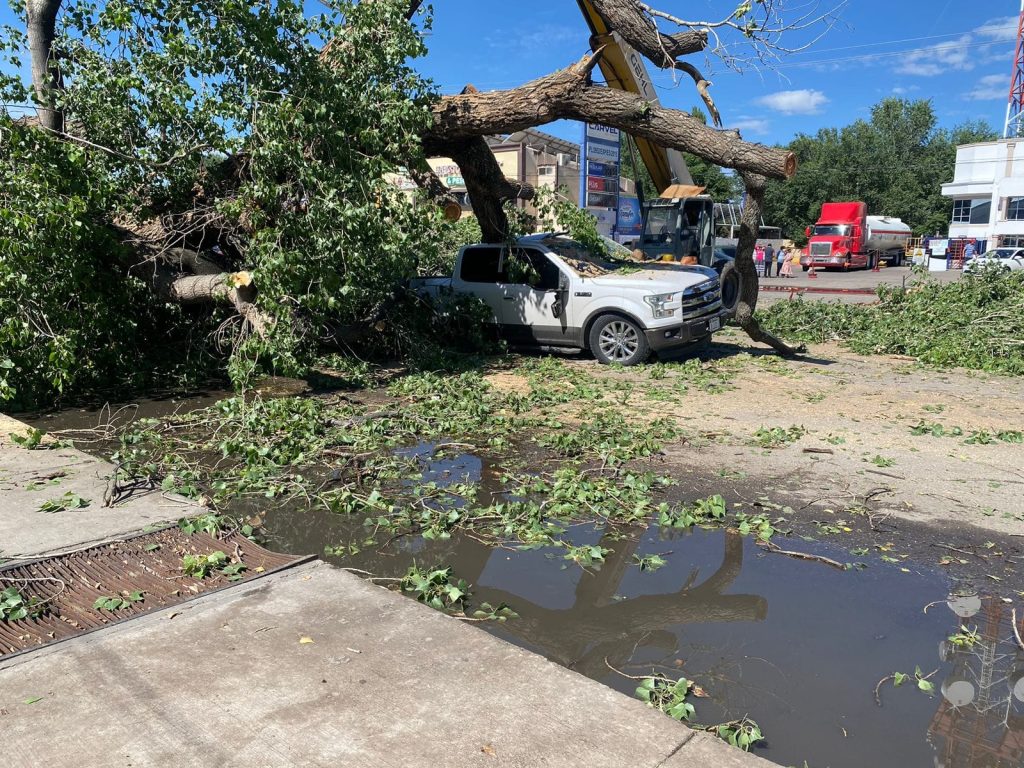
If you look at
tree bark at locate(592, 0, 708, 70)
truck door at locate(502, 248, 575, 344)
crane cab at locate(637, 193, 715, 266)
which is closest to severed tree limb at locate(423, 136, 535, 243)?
truck door at locate(502, 248, 575, 344)

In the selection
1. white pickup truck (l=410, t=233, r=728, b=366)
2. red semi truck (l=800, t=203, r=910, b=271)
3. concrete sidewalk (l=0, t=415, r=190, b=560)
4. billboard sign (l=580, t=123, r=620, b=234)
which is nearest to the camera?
concrete sidewalk (l=0, t=415, r=190, b=560)

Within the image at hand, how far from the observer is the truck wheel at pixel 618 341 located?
11922 mm

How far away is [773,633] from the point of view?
4328 millimetres

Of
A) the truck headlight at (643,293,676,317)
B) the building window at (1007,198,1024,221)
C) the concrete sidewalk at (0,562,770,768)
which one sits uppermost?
the building window at (1007,198,1024,221)

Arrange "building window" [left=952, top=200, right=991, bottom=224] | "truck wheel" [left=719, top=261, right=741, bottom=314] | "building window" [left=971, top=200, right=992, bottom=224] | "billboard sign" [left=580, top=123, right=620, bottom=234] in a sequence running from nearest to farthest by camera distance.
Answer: "truck wheel" [left=719, top=261, right=741, bottom=314] < "billboard sign" [left=580, top=123, right=620, bottom=234] < "building window" [left=971, top=200, right=992, bottom=224] < "building window" [left=952, top=200, right=991, bottom=224]

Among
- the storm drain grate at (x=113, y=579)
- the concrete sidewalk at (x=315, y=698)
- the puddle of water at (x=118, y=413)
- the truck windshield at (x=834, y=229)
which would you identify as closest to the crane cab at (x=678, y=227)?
the puddle of water at (x=118, y=413)

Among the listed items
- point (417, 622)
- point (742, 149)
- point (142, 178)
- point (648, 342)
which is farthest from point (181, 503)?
point (742, 149)

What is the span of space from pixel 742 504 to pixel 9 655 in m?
4.69

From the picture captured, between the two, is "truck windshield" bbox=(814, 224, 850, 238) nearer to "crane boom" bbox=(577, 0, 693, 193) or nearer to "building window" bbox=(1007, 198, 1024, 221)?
"building window" bbox=(1007, 198, 1024, 221)

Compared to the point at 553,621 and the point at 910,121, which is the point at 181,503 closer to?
the point at 553,621

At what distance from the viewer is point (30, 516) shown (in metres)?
5.70

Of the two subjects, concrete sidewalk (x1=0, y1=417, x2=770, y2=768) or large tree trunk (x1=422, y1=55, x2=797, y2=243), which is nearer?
concrete sidewalk (x1=0, y1=417, x2=770, y2=768)

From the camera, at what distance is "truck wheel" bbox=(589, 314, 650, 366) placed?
1192 centimetres

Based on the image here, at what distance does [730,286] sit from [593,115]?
127 inches
